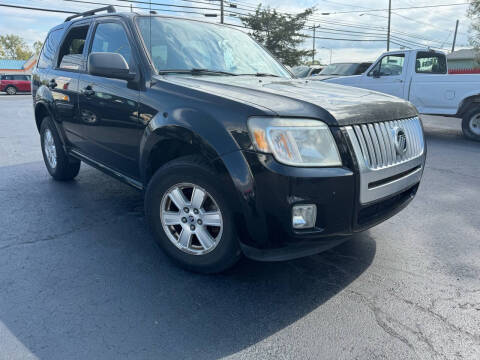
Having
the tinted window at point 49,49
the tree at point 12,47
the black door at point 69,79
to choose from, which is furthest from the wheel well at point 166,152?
the tree at point 12,47

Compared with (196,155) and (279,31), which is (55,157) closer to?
(196,155)

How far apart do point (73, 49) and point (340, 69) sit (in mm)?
10113

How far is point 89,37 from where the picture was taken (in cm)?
404

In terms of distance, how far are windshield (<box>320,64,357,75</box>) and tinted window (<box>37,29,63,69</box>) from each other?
964 centimetres

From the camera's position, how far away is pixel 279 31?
35.2 metres

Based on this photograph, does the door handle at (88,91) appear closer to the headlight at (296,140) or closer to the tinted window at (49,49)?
the tinted window at (49,49)

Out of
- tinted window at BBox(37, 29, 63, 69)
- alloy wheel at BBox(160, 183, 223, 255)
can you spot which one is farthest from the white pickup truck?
alloy wheel at BBox(160, 183, 223, 255)

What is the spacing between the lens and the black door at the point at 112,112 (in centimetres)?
319

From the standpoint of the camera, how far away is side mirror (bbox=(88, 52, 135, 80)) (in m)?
3.05

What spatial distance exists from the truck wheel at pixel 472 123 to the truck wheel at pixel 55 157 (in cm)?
791

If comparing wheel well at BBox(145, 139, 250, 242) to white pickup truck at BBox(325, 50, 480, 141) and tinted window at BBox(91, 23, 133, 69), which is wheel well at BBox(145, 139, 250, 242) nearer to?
tinted window at BBox(91, 23, 133, 69)

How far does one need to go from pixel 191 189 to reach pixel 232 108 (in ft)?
2.19

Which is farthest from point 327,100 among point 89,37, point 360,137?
point 89,37

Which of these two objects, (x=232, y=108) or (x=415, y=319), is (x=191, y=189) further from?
(x=415, y=319)
